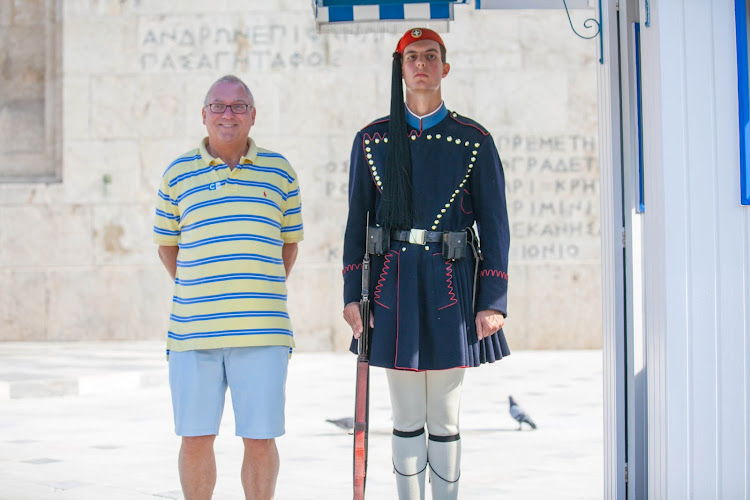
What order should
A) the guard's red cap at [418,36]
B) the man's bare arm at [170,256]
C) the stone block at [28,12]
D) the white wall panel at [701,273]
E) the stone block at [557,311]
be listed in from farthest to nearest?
the stone block at [28,12] < the stone block at [557,311] < the man's bare arm at [170,256] < the guard's red cap at [418,36] < the white wall panel at [701,273]

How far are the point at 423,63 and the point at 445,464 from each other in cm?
150

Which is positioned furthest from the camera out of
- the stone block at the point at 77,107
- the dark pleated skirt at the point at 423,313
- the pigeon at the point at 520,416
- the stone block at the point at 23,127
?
the stone block at the point at 23,127

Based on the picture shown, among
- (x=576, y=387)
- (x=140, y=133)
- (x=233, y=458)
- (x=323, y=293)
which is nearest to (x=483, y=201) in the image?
(x=233, y=458)

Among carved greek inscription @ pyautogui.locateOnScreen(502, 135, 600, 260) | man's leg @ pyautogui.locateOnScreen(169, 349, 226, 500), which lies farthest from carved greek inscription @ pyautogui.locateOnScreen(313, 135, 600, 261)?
man's leg @ pyautogui.locateOnScreen(169, 349, 226, 500)

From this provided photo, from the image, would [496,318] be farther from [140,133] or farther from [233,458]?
[140,133]

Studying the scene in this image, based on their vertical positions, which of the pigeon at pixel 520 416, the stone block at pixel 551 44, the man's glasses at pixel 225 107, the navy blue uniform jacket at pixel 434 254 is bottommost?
the pigeon at pixel 520 416

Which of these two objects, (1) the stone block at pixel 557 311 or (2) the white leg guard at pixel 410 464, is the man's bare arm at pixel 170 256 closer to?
(2) the white leg guard at pixel 410 464

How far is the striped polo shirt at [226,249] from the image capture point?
3.95 metres

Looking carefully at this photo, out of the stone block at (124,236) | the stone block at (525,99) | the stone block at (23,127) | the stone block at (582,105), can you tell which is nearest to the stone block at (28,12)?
the stone block at (23,127)

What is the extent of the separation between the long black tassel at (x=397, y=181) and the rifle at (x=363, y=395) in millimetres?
186

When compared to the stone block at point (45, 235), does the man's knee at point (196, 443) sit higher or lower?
lower

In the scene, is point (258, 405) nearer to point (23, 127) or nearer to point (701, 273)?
point (701, 273)

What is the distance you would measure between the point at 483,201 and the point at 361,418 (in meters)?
0.95

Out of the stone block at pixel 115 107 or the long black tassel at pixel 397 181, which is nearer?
the long black tassel at pixel 397 181
